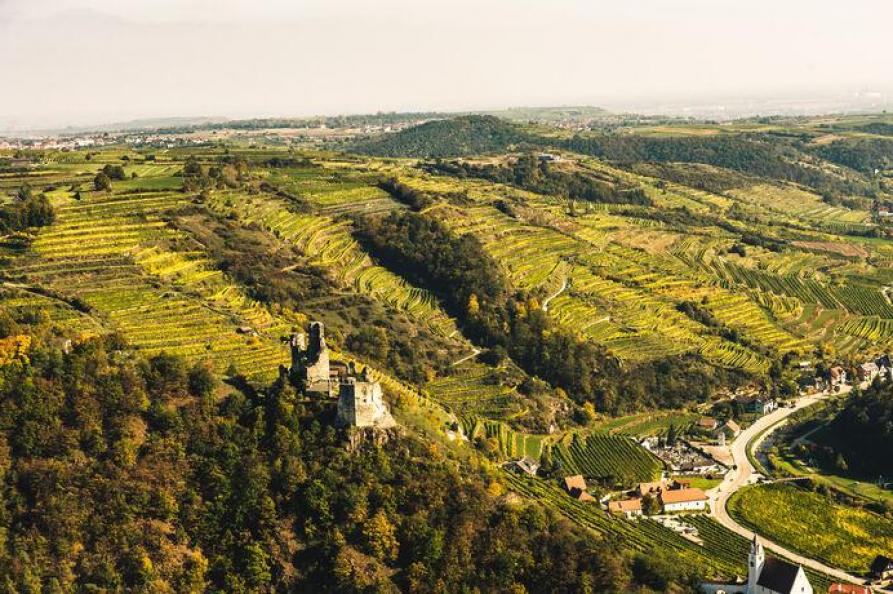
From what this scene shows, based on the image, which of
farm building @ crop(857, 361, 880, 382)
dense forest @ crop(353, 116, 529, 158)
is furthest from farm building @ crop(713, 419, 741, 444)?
dense forest @ crop(353, 116, 529, 158)

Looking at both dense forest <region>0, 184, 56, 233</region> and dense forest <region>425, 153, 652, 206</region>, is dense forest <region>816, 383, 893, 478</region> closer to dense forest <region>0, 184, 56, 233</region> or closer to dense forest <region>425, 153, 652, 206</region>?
dense forest <region>0, 184, 56, 233</region>

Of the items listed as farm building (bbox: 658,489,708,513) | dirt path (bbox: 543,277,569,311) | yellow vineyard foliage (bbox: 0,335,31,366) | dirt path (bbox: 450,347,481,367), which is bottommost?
farm building (bbox: 658,489,708,513)

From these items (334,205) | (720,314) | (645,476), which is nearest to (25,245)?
(334,205)

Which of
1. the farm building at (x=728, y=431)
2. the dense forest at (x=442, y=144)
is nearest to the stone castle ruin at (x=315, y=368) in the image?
the farm building at (x=728, y=431)

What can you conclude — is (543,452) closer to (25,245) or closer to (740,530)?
(740,530)

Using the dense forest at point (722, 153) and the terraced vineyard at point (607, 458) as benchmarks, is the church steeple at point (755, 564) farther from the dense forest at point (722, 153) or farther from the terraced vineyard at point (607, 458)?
the dense forest at point (722, 153)

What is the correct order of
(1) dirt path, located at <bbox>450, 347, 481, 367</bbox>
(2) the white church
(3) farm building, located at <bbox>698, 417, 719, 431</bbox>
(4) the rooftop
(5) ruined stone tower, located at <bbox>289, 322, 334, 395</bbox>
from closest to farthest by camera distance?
1. (2) the white church
2. (5) ruined stone tower, located at <bbox>289, 322, 334, 395</bbox>
3. (4) the rooftop
4. (3) farm building, located at <bbox>698, 417, 719, 431</bbox>
5. (1) dirt path, located at <bbox>450, 347, 481, 367</bbox>
